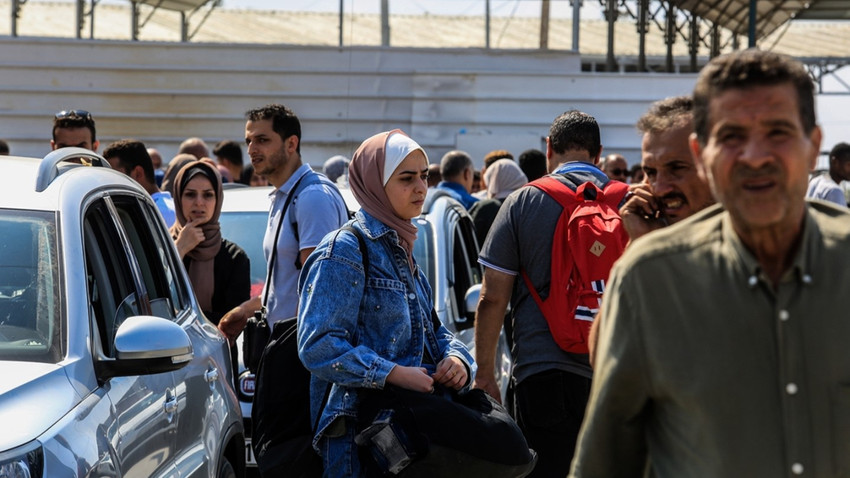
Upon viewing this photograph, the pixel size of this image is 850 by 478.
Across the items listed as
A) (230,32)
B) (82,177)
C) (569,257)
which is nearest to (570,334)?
(569,257)

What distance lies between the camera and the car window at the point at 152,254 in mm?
4633

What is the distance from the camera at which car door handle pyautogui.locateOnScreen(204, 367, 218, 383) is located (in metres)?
4.70

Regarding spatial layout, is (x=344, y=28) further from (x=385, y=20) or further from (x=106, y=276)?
(x=106, y=276)

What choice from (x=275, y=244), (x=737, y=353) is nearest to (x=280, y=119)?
(x=275, y=244)

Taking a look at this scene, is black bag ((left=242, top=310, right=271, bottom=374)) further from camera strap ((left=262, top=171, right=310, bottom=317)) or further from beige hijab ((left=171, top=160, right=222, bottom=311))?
beige hijab ((left=171, top=160, right=222, bottom=311))

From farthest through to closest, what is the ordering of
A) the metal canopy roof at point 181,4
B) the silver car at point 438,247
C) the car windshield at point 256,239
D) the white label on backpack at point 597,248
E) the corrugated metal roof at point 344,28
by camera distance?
the corrugated metal roof at point 344,28 < the metal canopy roof at point 181,4 < the car windshield at point 256,239 < the silver car at point 438,247 < the white label on backpack at point 597,248

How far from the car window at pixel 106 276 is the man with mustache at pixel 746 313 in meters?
2.04

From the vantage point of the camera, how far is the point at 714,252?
7.54 feet

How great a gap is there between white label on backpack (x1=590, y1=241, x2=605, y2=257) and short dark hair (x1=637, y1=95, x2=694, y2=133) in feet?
4.25

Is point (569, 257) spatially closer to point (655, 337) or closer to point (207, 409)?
point (207, 409)

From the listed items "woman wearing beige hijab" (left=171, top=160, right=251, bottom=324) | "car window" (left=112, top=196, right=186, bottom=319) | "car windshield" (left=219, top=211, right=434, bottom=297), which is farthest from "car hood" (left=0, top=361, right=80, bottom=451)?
"car windshield" (left=219, top=211, right=434, bottom=297)

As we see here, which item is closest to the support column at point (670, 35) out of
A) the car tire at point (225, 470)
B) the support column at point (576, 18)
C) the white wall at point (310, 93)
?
the support column at point (576, 18)

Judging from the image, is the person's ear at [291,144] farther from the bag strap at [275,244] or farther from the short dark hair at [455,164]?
the short dark hair at [455,164]

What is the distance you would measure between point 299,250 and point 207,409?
110 cm
